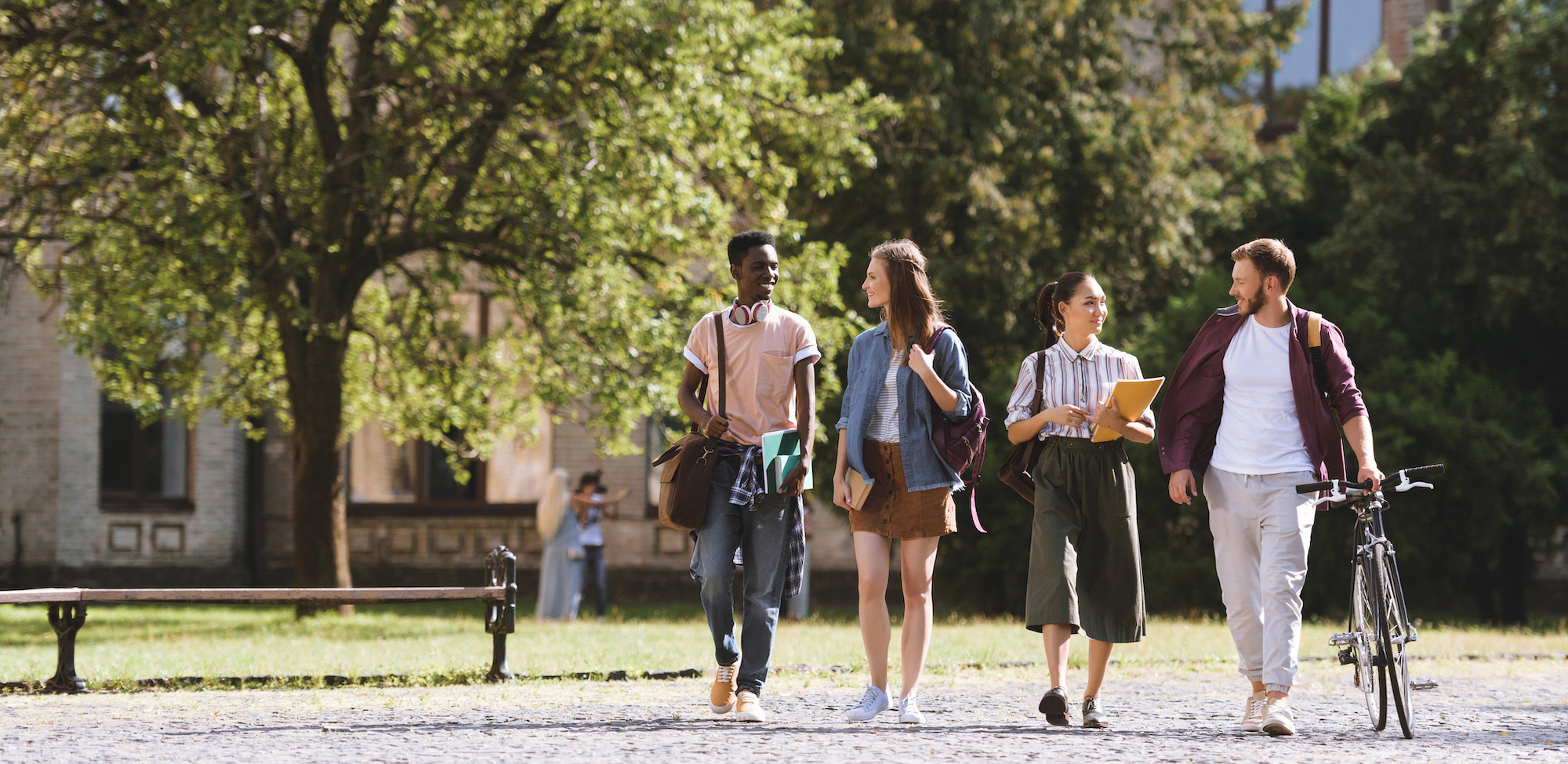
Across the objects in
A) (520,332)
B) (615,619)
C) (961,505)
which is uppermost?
(520,332)

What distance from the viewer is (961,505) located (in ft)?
59.8

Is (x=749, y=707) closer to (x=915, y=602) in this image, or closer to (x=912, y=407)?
(x=915, y=602)

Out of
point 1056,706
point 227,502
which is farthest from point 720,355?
point 227,502

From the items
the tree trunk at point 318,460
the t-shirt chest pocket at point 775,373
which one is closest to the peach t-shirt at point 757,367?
the t-shirt chest pocket at point 775,373

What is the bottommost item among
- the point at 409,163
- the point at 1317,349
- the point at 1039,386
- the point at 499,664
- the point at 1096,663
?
the point at 499,664

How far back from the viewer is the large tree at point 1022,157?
55.4 feet

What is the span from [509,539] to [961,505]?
25.6ft

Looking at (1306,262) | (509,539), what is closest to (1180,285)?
(1306,262)

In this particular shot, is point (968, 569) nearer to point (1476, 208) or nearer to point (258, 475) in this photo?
point (1476, 208)

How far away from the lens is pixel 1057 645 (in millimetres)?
6012

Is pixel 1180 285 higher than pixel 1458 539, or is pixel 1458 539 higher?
pixel 1180 285

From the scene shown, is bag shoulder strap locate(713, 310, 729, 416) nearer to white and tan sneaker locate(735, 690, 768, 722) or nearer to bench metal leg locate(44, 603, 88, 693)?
white and tan sneaker locate(735, 690, 768, 722)

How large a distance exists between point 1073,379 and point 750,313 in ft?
4.57

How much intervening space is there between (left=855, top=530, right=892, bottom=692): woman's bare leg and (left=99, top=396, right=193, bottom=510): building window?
695 inches
